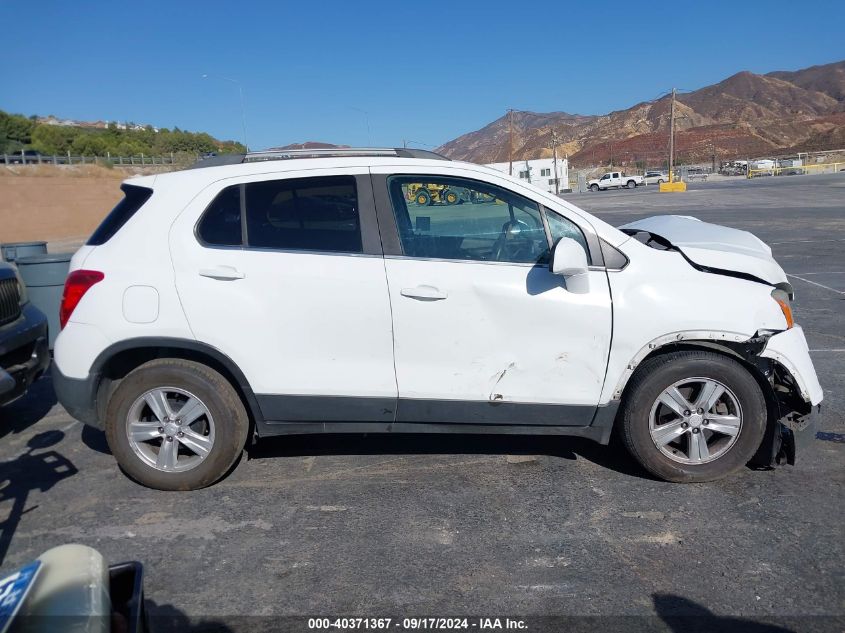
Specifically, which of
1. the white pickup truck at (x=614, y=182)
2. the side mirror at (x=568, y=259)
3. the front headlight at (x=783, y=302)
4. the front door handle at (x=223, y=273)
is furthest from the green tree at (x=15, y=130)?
the front headlight at (x=783, y=302)

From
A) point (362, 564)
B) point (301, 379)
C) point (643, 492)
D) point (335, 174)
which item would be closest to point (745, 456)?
point (643, 492)

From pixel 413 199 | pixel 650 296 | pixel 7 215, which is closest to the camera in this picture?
pixel 650 296

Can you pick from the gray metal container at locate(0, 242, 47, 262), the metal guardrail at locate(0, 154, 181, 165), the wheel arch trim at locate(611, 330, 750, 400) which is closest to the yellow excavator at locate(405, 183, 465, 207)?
the wheel arch trim at locate(611, 330, 750, 400)

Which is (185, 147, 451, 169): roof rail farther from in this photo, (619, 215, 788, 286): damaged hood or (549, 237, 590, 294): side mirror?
(619, 215, 788, 286): damaged hood

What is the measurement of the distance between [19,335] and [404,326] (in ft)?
10.5

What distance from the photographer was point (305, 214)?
13.4 ft

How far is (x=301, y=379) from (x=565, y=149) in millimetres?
166430

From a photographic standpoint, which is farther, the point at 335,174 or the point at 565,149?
the point at 565,149

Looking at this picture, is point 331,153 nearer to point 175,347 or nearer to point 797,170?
point 175,347

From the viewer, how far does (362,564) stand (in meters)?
3.32

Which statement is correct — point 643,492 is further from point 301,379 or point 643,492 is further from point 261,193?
point 261,193

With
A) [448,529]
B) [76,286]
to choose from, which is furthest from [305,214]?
[448,529]

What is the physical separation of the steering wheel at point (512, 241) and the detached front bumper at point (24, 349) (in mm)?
3448

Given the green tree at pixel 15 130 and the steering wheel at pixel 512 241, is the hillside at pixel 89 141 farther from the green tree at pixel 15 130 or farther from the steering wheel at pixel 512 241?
the steering wheel at pixel 512 241
